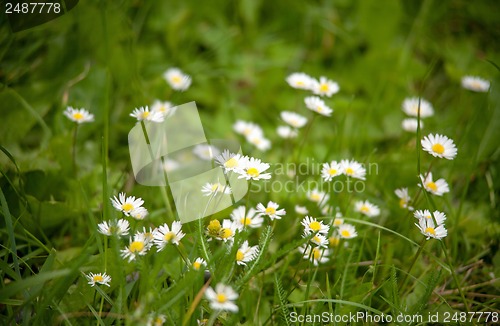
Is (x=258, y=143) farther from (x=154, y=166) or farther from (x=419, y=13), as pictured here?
(x=419, y=13)

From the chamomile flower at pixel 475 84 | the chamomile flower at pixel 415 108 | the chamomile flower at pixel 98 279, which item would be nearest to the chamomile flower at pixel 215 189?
the chamomile flower at pixel 98 279

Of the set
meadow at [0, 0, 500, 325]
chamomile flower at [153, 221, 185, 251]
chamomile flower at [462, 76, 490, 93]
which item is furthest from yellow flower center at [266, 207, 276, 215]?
chamomile flower at [462, 76, 490, 93]

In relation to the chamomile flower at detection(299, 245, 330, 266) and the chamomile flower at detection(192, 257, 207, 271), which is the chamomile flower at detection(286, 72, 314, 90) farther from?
the chamomile flower at detection(192, 257, 207, 271)

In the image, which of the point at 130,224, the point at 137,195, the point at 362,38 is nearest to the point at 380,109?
the point at 362,38

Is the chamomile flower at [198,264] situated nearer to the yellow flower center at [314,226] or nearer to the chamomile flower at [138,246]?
the chamomile flower at [138,246]

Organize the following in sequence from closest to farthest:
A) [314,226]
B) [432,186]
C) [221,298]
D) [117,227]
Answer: [221,298] < [117,227] < [314,226] < [432,186]

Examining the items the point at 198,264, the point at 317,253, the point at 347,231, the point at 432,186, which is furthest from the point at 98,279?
the point at 432,186

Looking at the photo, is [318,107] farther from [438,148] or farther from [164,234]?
[164,234]
